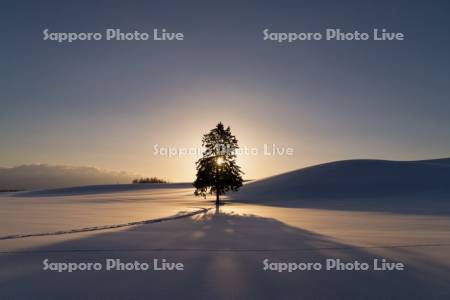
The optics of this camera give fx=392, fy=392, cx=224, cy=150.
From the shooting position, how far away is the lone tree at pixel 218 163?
132ft

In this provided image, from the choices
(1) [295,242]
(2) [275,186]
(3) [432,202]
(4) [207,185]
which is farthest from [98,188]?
(1) [295,242]

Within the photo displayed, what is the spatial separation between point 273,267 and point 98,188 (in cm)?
8019

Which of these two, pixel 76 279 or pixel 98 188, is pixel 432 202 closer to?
pixel 76 279

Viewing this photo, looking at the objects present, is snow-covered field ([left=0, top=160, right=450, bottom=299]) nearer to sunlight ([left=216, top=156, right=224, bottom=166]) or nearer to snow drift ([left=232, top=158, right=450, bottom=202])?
sunlight ([left=216, top=156, right=224, bottom=166])

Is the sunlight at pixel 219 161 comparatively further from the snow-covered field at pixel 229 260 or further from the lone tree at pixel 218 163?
the snow-covered field at pixel 229 260

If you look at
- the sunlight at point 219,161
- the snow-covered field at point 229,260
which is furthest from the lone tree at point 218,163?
the snow-covered field at point 229,260

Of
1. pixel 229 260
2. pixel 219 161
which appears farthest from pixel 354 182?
pixel 229 260

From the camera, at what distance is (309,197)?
160 ft

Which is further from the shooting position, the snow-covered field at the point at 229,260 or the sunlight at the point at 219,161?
the sunlight at the point at 219,161

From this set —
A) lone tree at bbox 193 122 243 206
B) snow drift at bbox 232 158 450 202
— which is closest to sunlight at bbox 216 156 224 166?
lone tree at bbox 193 122 243 206

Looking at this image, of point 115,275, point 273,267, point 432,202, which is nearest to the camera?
point 115,275

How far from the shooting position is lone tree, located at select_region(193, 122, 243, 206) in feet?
132

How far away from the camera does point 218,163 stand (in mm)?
40656

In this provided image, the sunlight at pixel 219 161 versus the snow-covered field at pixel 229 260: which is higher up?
the sunlight at pixel 219 161
